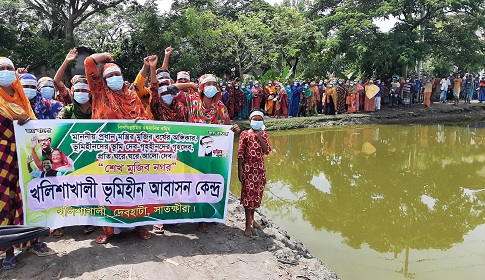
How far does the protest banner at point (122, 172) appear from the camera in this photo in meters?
3.29

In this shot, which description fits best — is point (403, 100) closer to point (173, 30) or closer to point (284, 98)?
point (284, 98)

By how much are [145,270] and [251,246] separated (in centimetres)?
108

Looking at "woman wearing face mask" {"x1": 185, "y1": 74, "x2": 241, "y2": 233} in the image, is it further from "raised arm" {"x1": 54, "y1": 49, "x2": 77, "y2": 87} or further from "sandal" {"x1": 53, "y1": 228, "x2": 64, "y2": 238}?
"sandal" {"x1": 53, "y1": 228, "x2": 64, "y2": 238}

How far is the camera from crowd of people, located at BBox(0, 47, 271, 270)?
315 cm

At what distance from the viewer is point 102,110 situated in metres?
3.46

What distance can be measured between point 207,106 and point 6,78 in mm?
1756

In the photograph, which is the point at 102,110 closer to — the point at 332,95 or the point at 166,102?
the point at 166,102

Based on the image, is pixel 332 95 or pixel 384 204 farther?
pixel 332 95

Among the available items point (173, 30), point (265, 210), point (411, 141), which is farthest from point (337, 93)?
point (265, 210)

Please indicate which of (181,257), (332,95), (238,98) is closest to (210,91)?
(181,257)

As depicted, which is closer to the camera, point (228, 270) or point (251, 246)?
point (228, 270)

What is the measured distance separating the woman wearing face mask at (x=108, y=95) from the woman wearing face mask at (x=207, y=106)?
60 cm

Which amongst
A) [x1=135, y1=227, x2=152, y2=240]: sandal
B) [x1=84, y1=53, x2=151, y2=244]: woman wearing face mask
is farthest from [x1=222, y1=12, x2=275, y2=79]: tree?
[x1=135, y1=227, x2=152, y2=240]: sandal

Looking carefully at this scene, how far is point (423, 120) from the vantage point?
14453 millimetres
